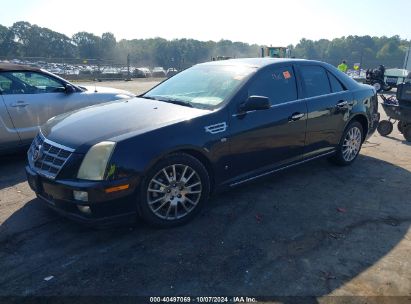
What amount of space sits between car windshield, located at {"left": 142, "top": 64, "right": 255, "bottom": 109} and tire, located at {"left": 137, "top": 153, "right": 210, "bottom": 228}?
0.75 metres

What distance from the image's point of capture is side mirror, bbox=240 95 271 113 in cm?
385

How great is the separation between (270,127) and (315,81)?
1.27 metres

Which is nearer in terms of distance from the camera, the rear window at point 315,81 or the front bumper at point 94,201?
the front bumper at point 94,201

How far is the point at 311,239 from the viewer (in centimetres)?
345

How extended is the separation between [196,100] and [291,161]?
4.97ft

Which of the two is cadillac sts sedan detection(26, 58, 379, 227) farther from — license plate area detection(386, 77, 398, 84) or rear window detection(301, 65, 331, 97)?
license plate area detection(386, 77, 398, 84)

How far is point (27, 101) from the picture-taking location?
5.58 metres

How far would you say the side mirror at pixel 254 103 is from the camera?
3850mm

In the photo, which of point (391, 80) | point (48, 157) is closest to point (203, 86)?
point (48, 157)

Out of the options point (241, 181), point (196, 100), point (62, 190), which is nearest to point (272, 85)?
point (196, 100)

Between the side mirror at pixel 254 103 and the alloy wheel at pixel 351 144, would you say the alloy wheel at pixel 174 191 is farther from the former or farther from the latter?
the alloy wheel at pixel 351 144

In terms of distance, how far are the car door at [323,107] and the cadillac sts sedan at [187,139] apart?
0.05 ft

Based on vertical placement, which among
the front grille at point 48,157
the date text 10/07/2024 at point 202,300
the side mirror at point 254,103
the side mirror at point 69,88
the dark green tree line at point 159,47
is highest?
the dark green tree line at point 159,47

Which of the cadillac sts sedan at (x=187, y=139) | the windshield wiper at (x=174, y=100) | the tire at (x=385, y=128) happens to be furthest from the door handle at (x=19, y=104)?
the tire at (x=385, y=128)
